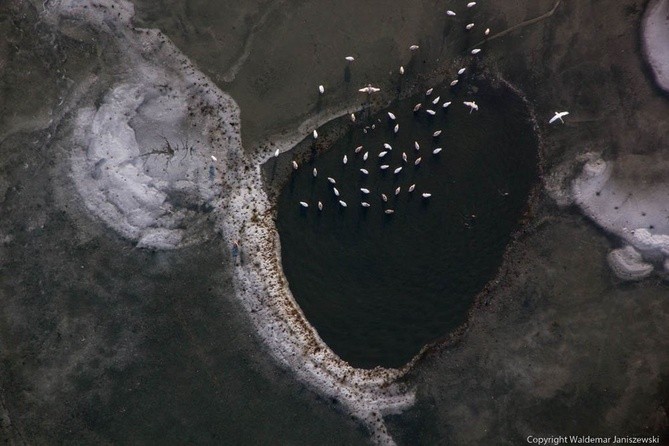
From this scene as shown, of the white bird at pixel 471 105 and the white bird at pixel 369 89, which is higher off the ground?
the white bird at pixel 369 89

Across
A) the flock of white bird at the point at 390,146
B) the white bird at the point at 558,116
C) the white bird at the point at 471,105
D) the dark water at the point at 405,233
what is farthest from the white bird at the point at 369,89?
the white bird at the point at 558,116

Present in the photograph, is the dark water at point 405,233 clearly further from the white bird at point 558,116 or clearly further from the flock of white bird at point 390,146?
the white bird at point 558,116

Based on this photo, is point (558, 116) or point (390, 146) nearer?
point (558, 116)

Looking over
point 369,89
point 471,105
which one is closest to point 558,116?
point 471,105

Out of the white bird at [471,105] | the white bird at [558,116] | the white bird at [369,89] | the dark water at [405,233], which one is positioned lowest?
the dark water at [405,233]

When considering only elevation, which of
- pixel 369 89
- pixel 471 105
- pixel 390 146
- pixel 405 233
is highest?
pixel 369 89

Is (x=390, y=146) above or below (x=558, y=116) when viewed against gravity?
below

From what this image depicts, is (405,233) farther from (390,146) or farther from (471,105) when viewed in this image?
(471,105)

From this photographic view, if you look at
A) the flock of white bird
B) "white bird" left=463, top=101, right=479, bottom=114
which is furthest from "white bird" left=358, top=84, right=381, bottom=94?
"white bird" left=463, top=101, right=479, bottom=114

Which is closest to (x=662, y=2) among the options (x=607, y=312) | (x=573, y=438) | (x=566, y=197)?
(x=566, y=197)
